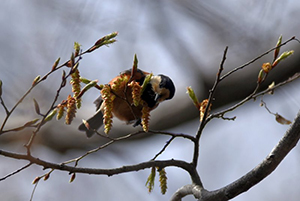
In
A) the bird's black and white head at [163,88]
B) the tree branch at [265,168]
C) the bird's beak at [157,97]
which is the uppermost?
the bird's black and white head at [163,88]

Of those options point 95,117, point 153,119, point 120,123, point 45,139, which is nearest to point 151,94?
point 153,119

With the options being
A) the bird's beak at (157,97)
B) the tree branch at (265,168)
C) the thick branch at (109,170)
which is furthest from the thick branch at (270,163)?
the bird's beak at (157,97)

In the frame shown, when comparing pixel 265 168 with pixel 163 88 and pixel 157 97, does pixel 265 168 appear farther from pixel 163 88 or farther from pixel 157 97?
pixel 163 88

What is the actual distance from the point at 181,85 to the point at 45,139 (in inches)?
45.6

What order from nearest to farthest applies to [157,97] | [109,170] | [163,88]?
[109,170] < [157,97] < [163,88]

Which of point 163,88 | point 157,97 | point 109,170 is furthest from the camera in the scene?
point 163,88

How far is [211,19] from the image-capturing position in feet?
11.8

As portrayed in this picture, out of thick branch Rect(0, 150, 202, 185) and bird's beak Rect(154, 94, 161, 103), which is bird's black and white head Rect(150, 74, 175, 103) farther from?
thick branch Rect(0, 150, 202, 185)

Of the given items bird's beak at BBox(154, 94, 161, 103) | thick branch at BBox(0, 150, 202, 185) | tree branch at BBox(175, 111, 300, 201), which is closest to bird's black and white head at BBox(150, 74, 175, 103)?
bird's beak at BBox(154, 94, 161, 103)

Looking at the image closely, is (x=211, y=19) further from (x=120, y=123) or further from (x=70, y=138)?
(x=70, y=138)

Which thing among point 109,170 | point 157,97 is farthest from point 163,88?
point 109,170

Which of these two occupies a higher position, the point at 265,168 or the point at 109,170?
the point at 109,170

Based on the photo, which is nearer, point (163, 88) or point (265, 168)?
point (265, 168)

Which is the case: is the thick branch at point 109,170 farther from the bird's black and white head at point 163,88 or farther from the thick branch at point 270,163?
the bird's black and white head at point 163,88
